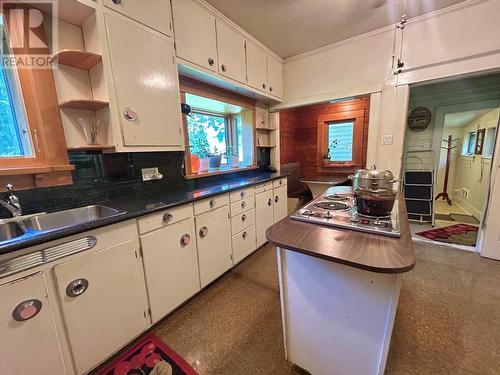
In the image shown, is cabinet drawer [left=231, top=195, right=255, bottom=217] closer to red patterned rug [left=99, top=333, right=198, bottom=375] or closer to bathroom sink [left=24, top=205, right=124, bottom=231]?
bathroom sink [left=24, top=205, right=124, bottom=231]

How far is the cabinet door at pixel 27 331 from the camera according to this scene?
86 centimetres

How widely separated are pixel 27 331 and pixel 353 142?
15.1ft

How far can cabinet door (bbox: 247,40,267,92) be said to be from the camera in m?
2.48

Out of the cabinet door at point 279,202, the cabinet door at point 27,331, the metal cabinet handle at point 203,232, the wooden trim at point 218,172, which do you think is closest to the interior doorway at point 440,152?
the cabinet door at point 279,202

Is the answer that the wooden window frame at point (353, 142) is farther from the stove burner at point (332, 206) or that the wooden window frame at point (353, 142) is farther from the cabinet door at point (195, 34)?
the stove burner at point (332, 206)

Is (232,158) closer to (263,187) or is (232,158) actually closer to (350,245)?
(263,187)

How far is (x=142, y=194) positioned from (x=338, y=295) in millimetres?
1684

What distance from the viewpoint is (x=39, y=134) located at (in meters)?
1.32

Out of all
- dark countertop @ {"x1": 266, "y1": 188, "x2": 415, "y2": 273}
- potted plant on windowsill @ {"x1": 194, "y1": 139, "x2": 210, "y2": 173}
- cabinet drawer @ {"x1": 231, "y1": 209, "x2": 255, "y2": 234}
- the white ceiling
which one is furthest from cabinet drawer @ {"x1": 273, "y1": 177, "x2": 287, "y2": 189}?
the white ceiling

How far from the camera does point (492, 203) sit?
2.16 meters

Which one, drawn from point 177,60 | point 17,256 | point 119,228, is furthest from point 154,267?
point 177,60

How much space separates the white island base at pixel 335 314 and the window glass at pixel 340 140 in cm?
373

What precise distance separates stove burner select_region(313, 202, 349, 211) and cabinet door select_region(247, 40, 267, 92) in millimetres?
1822

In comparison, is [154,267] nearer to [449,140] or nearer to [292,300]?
[292,300]
